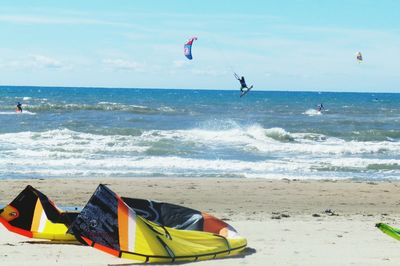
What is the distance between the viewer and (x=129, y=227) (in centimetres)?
Answer: 695

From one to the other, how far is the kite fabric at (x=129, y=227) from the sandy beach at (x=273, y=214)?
0.62 ft

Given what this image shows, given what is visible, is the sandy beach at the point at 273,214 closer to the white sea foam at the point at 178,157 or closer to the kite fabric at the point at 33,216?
the kite fabric at the point at 33,216

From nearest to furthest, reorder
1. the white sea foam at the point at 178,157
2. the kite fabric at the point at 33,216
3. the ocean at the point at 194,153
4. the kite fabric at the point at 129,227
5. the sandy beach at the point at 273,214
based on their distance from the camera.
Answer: the kite fabric at the point at 129,227 < the sandy beach at the point at 273,214 < the kite fabric at the point at 33,216 < the ocean at the point at 194,153 < the white sea foam at the point at 178,157

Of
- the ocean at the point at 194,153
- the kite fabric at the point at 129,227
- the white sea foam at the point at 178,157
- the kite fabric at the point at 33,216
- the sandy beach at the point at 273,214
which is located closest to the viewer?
the kite fabric at the point at 129,227

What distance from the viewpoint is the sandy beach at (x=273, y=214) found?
287 inches

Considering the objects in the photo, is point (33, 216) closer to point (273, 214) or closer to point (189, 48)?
point (273, 214)

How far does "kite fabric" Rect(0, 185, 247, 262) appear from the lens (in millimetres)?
6891

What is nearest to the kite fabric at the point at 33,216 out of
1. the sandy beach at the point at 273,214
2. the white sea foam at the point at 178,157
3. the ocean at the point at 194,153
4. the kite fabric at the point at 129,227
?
the kite fabric at the point at 129,227

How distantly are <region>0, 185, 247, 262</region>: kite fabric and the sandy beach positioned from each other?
0.19 meters

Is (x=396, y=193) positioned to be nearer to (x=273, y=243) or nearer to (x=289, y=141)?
(x=273, y=243)

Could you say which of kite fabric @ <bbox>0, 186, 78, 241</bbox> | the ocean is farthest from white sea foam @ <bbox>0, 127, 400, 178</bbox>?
kite fabric @ <bbox>0, 186, 78, 241</bbox>

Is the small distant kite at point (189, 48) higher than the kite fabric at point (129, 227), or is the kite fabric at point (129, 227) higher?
the small distant kite at point (189, 48)

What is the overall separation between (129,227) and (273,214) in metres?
4.27

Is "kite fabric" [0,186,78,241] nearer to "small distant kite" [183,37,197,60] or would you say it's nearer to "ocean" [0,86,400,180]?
"ocean" [0,86,400,180]
